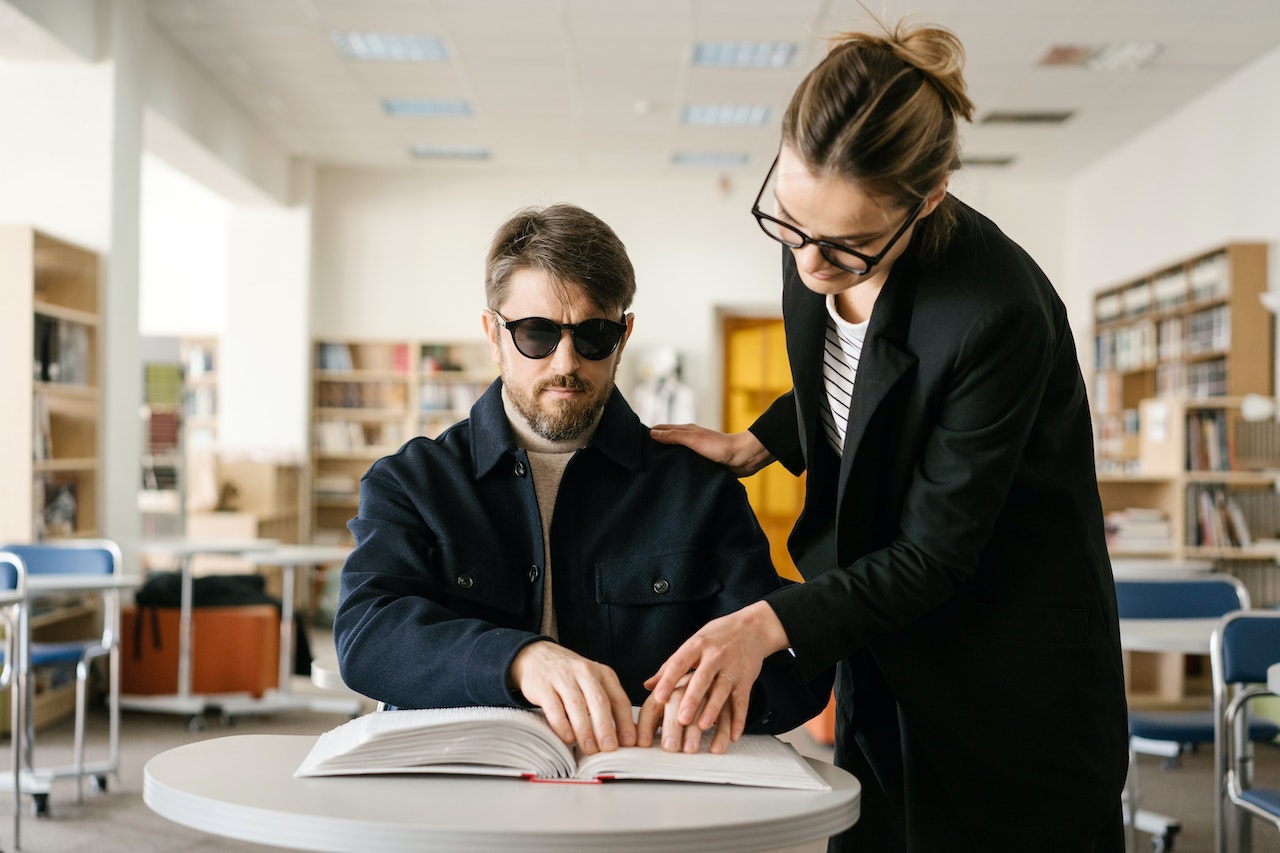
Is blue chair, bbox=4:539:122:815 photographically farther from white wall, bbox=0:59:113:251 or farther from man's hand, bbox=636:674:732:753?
man's hand, bbox=636:674:732:753

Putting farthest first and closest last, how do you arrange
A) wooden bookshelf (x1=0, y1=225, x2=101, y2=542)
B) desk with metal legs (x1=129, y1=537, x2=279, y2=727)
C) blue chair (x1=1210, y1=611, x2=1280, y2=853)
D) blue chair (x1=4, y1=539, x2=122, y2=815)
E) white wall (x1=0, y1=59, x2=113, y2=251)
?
white wall (x1=0, y1=59, x2=113, y2=251) → desk with metal legs (x1=129, y1=537, x2=279, y2=727) → wooden bookshelf (x1=0, y1=225, x2=101, y2=542) → blue chair (x1=4, y1=539, x2=122, y2=815) → blue chair (x1=1210, y1=611, x2=1280, y2=853)

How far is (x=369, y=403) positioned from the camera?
32.7 ft

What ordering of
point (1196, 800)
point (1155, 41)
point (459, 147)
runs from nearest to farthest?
point (1196, 800), point (1155, 41), point (459, 147)

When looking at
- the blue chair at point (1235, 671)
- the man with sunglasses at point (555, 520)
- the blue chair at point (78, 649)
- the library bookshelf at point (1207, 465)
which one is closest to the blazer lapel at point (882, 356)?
the man with sunglasses at point (555, 520)

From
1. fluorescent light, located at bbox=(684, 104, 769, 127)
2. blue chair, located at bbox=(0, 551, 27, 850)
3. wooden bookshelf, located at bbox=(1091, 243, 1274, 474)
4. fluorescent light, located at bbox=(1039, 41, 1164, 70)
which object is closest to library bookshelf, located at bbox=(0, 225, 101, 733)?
blue chair, located at bbox=(0, 551, 27, 850)

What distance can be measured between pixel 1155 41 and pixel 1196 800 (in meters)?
4.27

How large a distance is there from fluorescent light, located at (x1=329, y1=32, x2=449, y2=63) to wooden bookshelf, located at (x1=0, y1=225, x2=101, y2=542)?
2021 millimetres

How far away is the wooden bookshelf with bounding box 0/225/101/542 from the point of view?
5266 mm

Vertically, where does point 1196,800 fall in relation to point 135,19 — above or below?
below

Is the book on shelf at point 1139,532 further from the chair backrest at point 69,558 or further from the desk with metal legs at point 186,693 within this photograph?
the chair backrest at point 69,558

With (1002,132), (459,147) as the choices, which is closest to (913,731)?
(1002,132)

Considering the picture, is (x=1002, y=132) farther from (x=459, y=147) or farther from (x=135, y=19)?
(x=135, y=19)

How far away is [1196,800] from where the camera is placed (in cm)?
429

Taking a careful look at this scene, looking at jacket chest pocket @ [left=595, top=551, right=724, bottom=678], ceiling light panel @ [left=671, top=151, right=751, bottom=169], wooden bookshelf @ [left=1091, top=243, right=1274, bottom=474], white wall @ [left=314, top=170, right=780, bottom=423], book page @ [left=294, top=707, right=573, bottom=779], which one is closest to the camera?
book page @ [left=294, top=707, right=573, bottom=779]
